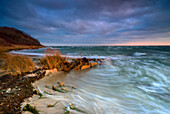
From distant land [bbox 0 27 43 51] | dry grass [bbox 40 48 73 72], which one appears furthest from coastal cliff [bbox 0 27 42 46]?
dry grass [bbox 40 48 73 72]

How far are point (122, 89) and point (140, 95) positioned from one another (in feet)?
1.63

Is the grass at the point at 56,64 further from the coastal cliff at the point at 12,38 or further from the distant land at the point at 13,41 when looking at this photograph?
the coastal cliff at the point at 12,38

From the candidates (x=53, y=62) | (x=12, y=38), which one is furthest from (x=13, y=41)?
(x=53, y=62)

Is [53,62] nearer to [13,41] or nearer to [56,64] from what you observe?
[56,64]

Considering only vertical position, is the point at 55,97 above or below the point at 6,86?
below

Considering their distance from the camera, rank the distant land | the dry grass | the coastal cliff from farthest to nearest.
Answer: the coastal cliff < the distant land < the dry grass

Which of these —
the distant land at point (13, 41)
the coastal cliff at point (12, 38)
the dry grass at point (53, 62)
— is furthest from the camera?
the coastal cliff at point (12, 38)

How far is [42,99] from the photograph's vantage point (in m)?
2.00

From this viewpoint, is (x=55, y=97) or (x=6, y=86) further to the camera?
(x=6, y=86)

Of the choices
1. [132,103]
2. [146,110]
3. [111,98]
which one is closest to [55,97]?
[111,98]

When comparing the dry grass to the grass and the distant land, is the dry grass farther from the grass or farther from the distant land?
the distant land

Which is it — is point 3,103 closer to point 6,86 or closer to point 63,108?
point 6,86

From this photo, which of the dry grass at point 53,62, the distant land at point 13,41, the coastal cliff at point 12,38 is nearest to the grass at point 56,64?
the dry grass at point 53,62

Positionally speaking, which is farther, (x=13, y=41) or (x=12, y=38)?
(x=12, y=38)
